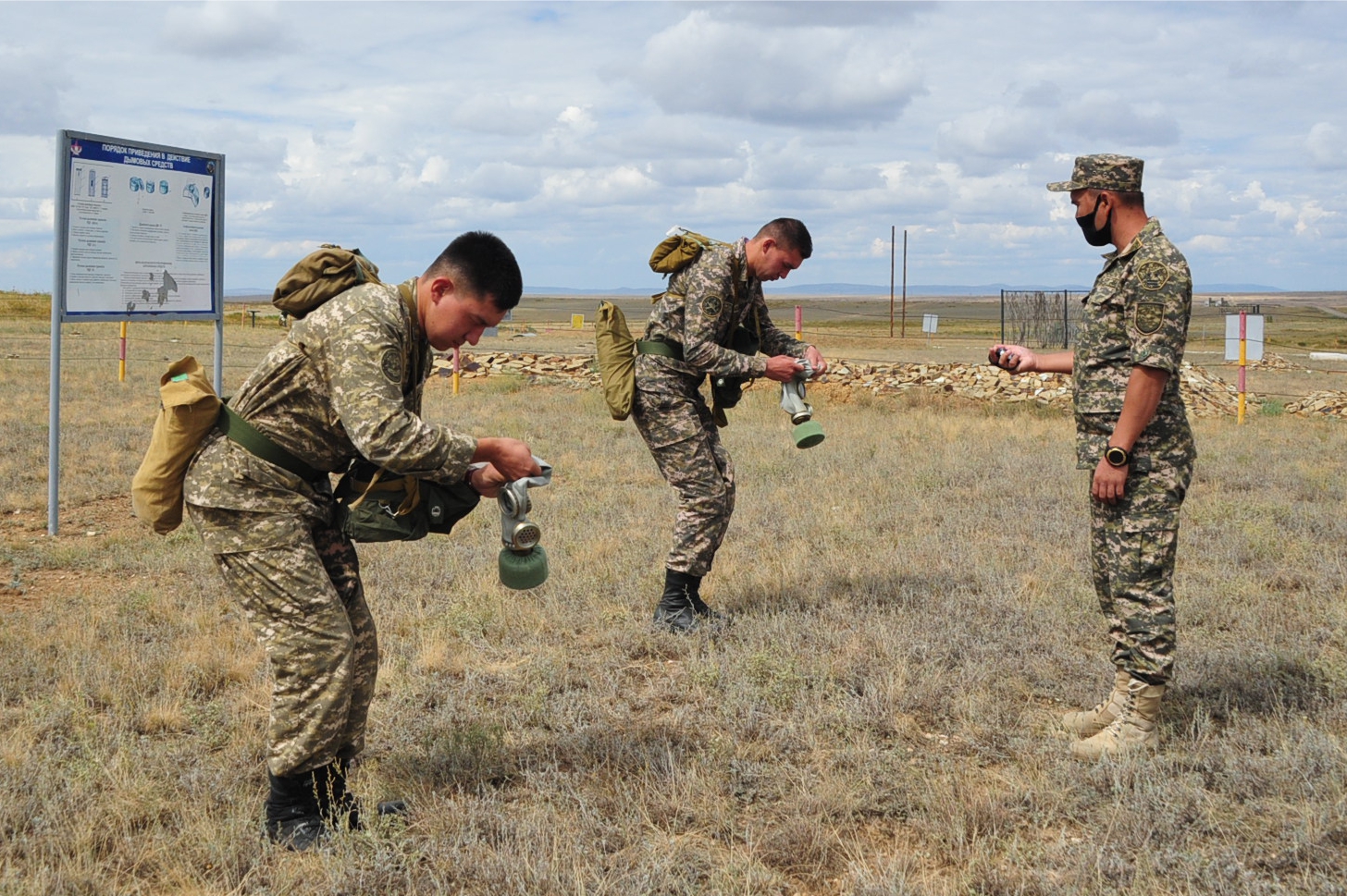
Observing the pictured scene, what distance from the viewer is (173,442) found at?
3426mm

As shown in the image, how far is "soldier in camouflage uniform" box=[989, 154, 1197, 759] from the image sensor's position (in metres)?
4.18

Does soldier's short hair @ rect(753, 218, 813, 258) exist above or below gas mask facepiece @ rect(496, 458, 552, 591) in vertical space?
above

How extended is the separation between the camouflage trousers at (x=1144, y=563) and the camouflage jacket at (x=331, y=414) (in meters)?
2.51

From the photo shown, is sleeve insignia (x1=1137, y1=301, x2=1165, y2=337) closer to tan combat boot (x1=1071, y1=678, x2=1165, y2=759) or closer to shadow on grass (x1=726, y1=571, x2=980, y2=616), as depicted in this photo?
tan combat boot (x1=1071, y1=678, x2=1165, y2=759)

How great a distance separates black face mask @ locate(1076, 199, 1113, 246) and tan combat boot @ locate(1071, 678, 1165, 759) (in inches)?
67.9

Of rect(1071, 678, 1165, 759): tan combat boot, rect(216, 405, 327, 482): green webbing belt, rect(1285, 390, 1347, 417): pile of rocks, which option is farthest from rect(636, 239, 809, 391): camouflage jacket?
rect(1285, 390, 1347, 417): pile of rocks

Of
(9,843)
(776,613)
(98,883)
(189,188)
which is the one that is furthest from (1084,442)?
(189,188)

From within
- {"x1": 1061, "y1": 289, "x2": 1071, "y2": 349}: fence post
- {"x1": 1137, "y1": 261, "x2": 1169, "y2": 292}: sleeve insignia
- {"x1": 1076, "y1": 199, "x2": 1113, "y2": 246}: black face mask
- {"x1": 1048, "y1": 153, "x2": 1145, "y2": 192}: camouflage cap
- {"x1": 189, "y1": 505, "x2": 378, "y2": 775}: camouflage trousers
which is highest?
{"x1": 1061, "y1": 289, "x2": 1071, "y2": 349}: fence post

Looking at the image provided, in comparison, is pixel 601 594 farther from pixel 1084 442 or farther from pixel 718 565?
pixel 1084 442

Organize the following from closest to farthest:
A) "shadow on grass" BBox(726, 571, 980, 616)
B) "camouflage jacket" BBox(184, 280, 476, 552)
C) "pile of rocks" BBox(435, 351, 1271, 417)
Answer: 1. "camouflage jacket" BBox(184, 280, 476, 552)
2. "shadow on grass" BBox(726, 571, 980, 616)
3. "pile of rocks" BBox(435, 351, 1271, 417)

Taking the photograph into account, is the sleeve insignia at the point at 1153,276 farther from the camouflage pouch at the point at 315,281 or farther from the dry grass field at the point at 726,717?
the camouflage pouch at the point at 315,281

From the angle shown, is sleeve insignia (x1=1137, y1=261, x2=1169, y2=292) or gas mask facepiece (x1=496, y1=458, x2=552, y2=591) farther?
sleeve insignia (x1=1137, y1=261, x2=1169, y2=292)

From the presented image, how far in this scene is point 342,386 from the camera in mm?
3281

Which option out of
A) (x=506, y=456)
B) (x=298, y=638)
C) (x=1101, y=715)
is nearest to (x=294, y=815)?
(x=298, y=638)
